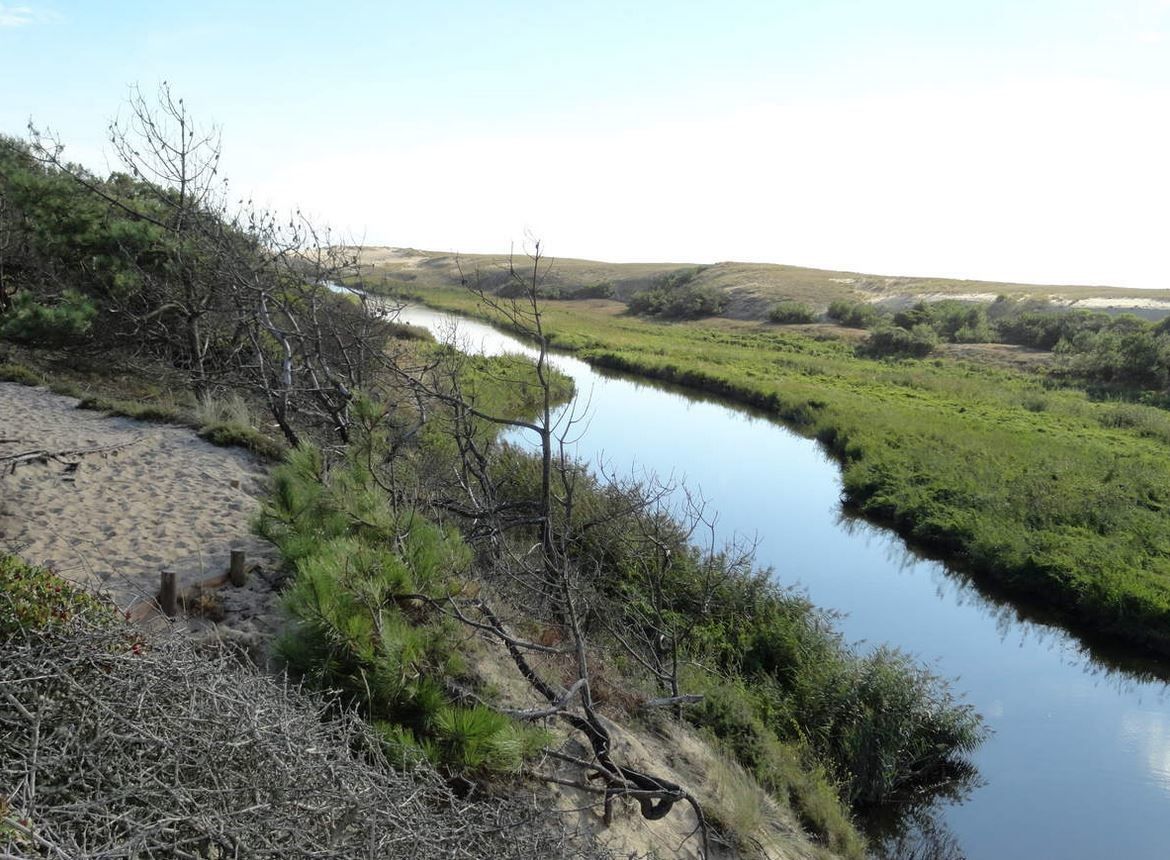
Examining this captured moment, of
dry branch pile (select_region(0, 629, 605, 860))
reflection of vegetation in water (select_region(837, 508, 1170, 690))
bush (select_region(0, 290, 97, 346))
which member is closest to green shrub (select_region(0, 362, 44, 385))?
bush (select_region(0, 290, 97, 346))

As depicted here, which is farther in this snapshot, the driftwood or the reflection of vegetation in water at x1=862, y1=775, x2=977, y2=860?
the driftwood

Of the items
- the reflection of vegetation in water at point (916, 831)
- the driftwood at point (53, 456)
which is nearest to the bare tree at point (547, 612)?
the reflection of vegetation in water at point (916, 831)

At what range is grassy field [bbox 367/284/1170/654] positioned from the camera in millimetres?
12750

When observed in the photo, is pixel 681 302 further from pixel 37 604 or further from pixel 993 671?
pixel 37 604

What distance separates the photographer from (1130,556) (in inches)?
511

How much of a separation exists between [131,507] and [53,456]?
1.33 metres

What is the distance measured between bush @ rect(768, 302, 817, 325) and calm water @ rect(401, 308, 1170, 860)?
36474 mm

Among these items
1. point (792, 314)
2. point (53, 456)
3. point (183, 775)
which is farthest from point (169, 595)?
point (792, 314)

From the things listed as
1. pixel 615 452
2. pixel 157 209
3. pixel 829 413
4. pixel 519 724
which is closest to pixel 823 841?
pixel 519 724

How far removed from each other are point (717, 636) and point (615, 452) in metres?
10.6

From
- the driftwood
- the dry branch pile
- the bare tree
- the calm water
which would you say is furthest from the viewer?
the driftwood

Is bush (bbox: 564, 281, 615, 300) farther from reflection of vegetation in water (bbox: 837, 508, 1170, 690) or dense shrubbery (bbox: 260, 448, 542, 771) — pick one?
dense shrubbery (bbox: 260, 448, 542, 771)

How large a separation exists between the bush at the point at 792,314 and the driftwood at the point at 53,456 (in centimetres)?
5043

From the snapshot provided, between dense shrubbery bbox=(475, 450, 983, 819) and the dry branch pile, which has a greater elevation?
the dry branch pile
